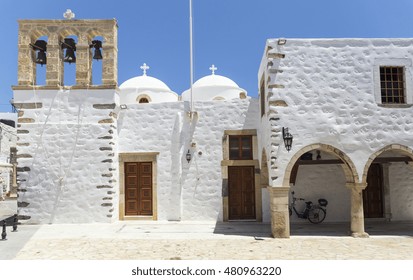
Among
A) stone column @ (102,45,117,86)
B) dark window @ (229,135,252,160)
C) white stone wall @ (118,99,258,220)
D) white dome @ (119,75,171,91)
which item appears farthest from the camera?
white dome @ (119,75,171,91)

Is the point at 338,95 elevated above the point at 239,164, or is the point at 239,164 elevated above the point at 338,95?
the point at 338,95

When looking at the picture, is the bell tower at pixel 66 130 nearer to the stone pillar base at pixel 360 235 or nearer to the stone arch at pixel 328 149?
the stone arch at pixel 328 149

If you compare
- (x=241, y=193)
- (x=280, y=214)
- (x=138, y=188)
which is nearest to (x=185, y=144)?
(x=138, y=188)

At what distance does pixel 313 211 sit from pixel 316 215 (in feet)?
0.55

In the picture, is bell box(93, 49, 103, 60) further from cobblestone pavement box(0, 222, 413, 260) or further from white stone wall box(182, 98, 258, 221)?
cobblestone pavement box(0, 222, 413, 260)

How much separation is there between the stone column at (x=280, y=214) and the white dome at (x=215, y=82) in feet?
27.5

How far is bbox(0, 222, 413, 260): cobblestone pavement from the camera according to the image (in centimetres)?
735

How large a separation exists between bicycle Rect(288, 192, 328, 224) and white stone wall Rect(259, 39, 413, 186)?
9.14ft

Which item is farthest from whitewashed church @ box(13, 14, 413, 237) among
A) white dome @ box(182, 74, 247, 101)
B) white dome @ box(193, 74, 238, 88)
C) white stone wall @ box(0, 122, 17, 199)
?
white stone wall @ box(0, 122, 17, 199)

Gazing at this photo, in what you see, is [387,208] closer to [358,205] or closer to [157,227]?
[358,205]

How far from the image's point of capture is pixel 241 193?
1223 centimetres

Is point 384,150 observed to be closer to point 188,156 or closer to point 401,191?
point 401,191

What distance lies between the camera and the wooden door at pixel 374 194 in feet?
39.4

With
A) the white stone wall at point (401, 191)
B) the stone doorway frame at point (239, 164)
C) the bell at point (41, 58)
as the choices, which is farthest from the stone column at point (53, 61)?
the white stone wall at point (401, 191)
